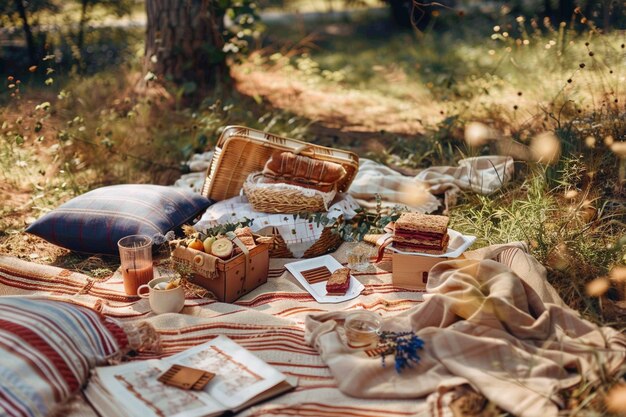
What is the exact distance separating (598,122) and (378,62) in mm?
5325

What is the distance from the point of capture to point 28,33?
8930 millimetres

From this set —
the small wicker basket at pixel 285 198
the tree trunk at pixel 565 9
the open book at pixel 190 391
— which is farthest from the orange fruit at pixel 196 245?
the tree trunk at pixel 565 9

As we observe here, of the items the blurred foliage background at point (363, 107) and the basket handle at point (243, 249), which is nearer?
the basket handle at point (243, 249)

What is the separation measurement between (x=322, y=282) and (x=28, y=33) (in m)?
6.46

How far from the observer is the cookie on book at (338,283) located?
4250 mm

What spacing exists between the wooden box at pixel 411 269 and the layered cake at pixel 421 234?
0.05 m

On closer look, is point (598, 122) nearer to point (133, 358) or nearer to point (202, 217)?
point (202, 217)

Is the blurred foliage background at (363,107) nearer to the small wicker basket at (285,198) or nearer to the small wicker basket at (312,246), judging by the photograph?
the small wicker basket at (312,246)

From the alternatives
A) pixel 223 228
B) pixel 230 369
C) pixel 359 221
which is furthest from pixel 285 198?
pixel 230 369

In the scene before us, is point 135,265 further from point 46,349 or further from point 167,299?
point 46,349

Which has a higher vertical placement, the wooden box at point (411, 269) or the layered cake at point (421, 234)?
the layered cake at point (421, 234)

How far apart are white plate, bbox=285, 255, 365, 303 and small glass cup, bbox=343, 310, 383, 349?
0.62 meters

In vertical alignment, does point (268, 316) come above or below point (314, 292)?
above

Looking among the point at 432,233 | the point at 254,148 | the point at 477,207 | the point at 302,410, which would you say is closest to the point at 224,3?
the point at 254,148
